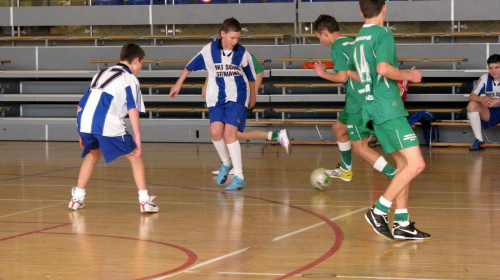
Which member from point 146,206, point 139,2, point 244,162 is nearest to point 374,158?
point 146,206

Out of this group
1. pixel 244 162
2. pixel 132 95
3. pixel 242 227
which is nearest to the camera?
pixel 242 227

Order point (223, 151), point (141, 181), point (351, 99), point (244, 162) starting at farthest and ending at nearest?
point (244, 162) → point (223, 151) → point (351, 99) → point (141, 181)

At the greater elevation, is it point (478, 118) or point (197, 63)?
point (197, 63)

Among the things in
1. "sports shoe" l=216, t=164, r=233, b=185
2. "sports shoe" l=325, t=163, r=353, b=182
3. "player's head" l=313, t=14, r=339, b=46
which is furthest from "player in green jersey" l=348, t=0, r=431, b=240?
"sports shoe" l=216, t=164, r=233, b=185

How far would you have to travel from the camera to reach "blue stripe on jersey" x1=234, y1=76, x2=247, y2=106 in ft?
23.1

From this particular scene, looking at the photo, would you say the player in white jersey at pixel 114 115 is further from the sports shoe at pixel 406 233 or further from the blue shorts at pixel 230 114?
the sports shoe at pixel 406 233

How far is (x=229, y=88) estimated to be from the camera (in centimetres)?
703

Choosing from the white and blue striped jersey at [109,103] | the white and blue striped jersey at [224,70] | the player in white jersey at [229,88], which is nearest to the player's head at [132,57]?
the white and blue striped jersey at [109,103]

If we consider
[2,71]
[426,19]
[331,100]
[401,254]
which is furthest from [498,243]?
[2,71]

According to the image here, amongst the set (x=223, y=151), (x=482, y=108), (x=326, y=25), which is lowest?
(x=223, y=151)

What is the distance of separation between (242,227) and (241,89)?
233 cm

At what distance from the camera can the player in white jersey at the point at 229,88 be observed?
22.9 feet

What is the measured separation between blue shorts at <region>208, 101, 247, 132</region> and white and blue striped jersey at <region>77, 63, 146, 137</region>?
1597mm

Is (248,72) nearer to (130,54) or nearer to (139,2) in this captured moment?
(130,54)
